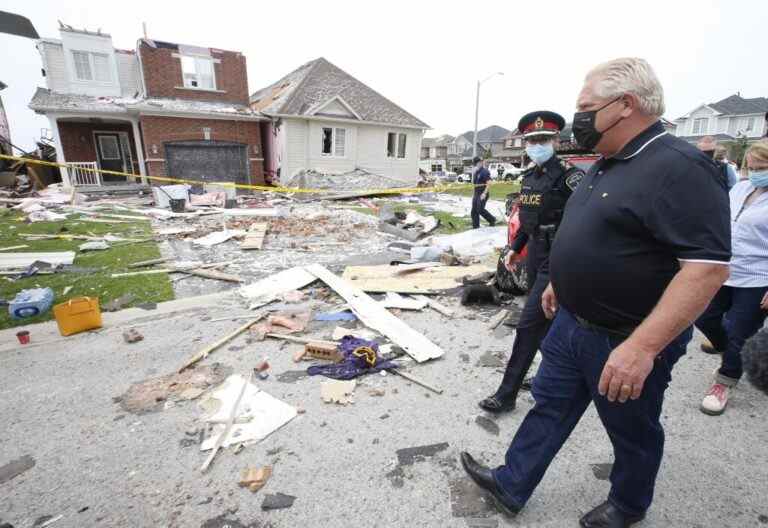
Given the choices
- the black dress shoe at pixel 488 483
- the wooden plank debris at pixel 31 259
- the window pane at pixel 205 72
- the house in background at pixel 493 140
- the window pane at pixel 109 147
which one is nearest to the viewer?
the black dress shoe at pixel 488 483

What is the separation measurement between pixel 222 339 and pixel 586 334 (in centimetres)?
385

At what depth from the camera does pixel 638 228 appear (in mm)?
1484

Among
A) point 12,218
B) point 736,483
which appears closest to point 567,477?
point 736,483

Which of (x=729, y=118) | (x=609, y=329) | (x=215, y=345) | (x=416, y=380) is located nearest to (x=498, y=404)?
(x=416, y=380)

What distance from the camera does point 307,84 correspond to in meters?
22.4

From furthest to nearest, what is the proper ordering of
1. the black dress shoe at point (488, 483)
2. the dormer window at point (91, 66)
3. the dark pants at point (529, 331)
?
the dormer window at point (91, 66), the dark pants at point (529, 331), the black dress shoe at point (488, 483)

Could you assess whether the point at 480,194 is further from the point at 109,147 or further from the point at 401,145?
the point at 109,147

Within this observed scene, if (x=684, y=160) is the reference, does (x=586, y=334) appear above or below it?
below

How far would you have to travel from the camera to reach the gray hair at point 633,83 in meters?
1.54

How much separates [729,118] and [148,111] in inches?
2142

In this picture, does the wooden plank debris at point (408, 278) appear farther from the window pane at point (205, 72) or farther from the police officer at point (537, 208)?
the window pane at point (205, 72)

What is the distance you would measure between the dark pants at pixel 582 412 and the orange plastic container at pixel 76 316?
5011 mm

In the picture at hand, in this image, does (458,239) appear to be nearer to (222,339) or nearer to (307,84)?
(222,339)

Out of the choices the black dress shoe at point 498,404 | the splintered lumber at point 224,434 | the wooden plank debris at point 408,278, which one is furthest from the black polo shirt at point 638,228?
the wooden plank debris at point 408,278
